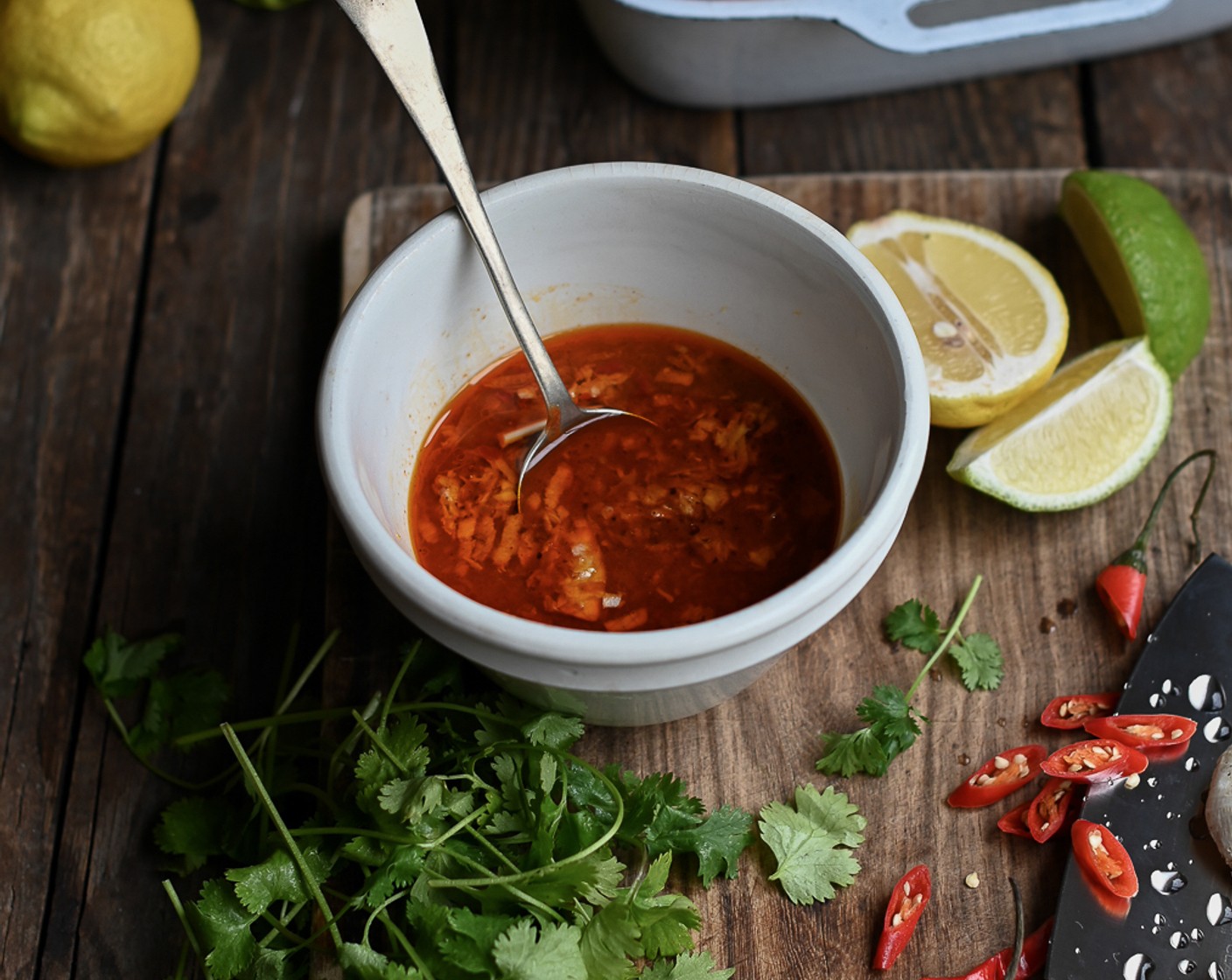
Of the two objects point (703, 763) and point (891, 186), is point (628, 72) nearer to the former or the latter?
point (891, 186)

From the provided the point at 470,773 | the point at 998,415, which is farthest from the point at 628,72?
the point at 470,773

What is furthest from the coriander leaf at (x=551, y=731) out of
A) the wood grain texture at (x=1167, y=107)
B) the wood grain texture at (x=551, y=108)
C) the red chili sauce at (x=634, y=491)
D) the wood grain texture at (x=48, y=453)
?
the wood grain texture at (x=1167, y=107)

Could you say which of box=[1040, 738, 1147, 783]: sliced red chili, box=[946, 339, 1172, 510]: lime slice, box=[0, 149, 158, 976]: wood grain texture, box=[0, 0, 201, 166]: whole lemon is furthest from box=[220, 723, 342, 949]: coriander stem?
box=[0, 0, 201, 166]: whole lemon

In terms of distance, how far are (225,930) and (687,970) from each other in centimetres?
53

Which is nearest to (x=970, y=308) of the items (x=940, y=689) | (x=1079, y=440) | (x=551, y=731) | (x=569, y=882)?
(x=1079, y=440)

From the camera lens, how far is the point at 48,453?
2051 millimetres

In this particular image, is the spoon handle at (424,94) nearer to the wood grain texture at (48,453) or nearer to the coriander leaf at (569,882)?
the coriander leaf at (569,882)

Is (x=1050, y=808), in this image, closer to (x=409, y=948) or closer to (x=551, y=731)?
(x=551, y=731)

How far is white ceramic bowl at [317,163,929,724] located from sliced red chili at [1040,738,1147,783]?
1.35ft

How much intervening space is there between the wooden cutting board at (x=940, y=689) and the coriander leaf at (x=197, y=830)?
248 mm

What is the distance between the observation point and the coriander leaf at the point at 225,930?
4.75ft

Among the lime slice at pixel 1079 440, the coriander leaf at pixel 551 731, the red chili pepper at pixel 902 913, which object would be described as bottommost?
the red chili pepper at pixel 902 913

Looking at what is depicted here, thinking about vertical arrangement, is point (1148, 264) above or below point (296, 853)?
above

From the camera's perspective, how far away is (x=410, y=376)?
1.57 metres
